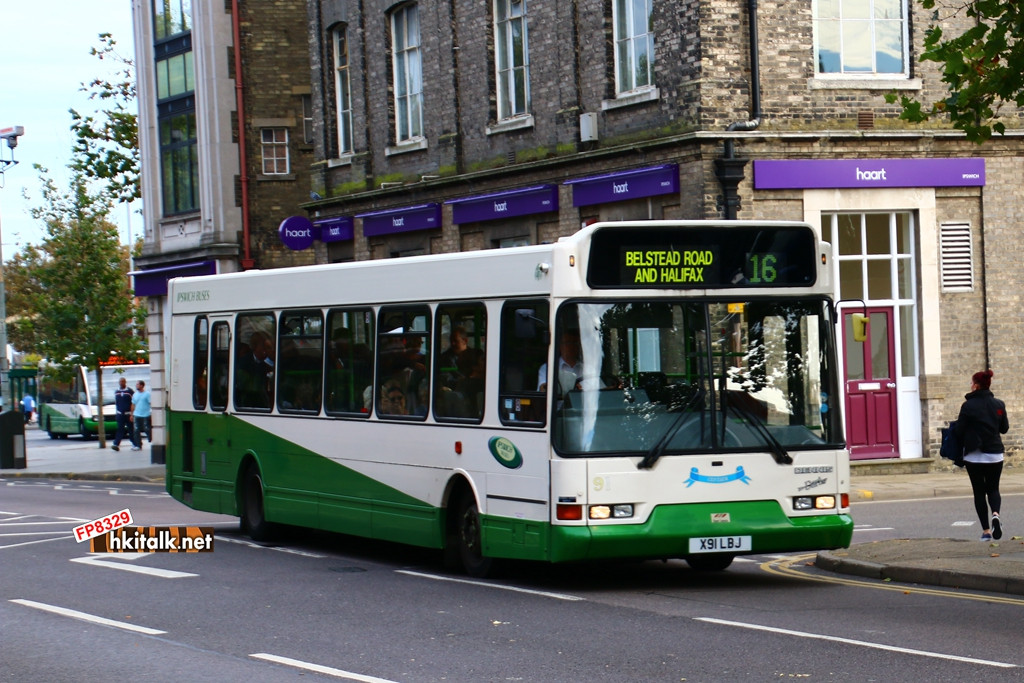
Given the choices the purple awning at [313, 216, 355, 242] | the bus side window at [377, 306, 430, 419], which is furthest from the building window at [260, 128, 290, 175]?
the bus side window at [377, 306, 430, 419]

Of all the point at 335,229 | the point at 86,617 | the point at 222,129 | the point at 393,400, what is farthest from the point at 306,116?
the point at 86,617

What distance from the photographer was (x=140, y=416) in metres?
41.7

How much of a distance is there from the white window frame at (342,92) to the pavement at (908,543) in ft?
25.5

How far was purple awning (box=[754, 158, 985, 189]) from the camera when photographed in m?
24.0

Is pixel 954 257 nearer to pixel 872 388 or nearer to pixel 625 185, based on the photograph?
pixel 872 388

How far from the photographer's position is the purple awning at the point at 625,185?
79.5ft

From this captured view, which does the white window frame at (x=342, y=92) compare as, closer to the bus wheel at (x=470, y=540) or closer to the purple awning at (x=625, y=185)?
the purple awning at (x=625, y=185)

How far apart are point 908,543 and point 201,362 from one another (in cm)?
812

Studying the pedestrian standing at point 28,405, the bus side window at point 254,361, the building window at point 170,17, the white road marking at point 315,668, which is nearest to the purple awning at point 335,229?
the building window at point 170,17

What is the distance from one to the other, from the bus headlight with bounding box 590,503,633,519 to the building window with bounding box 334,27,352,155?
22.7 meters

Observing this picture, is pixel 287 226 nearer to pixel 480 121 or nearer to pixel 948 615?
pixel 480 121

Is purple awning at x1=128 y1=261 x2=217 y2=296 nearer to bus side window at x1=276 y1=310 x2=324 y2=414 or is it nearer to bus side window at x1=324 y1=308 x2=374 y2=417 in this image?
bus side window at x1=276 y1=310 x2=324 y2=414

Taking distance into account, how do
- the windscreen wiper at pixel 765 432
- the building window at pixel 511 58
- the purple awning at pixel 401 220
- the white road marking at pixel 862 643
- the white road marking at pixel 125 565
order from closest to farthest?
1. the white road marking at pixel 862 643
2. the windscreen wiper at pixel 765 432
3. the white road marking at pixel 125 565
4. the building window at pixel 511 58
5. the purple awning at pixel 401 220

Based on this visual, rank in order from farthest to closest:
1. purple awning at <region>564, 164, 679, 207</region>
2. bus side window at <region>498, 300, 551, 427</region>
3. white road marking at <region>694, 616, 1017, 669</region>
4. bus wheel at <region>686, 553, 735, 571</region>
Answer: purple awning at <region>564, 164, 679, 207</region> < bus wheel at <region>686, 553, 735, 571</region> < bus side window at <region>498, 300, 551, 427</region> < white road marking at <region>694, 616, 1017, 669</region>
